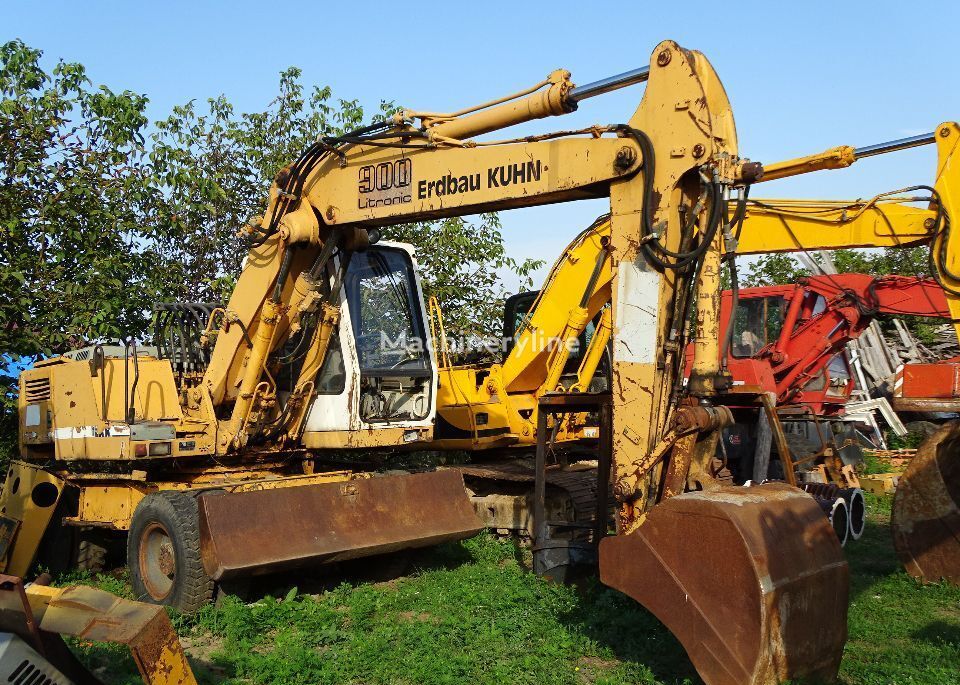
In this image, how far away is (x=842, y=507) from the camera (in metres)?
8.82

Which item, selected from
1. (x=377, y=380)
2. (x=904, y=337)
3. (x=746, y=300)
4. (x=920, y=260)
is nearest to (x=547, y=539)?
(x=377, y=380)

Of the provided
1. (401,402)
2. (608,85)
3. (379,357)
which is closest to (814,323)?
(401,402)

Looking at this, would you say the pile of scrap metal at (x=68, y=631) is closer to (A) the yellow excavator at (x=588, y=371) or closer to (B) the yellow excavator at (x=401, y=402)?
(B) the yellow excavator at (x=401, y=402)

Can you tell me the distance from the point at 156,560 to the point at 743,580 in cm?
484

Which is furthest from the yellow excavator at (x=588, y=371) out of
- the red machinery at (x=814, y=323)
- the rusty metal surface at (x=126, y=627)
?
the rusty metal surface at (x=126, y=627)

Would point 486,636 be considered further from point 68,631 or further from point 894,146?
point 894,146

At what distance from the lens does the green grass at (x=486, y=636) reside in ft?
17.9

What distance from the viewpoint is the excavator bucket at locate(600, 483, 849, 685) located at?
4.43 m

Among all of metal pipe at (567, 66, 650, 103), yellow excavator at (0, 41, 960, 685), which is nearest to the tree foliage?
yellow excavator at (0, 41, 960, 685)

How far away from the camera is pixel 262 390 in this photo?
25.9 feet

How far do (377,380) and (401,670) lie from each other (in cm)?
301

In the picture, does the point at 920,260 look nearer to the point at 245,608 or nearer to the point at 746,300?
the point at 746,300

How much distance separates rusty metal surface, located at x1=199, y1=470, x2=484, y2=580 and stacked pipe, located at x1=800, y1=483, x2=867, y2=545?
335 cm

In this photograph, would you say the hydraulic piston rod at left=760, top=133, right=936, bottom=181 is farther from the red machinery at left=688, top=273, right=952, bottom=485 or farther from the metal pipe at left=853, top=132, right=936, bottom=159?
the red machinery at left=688, top=273, right=952, bottom=485
